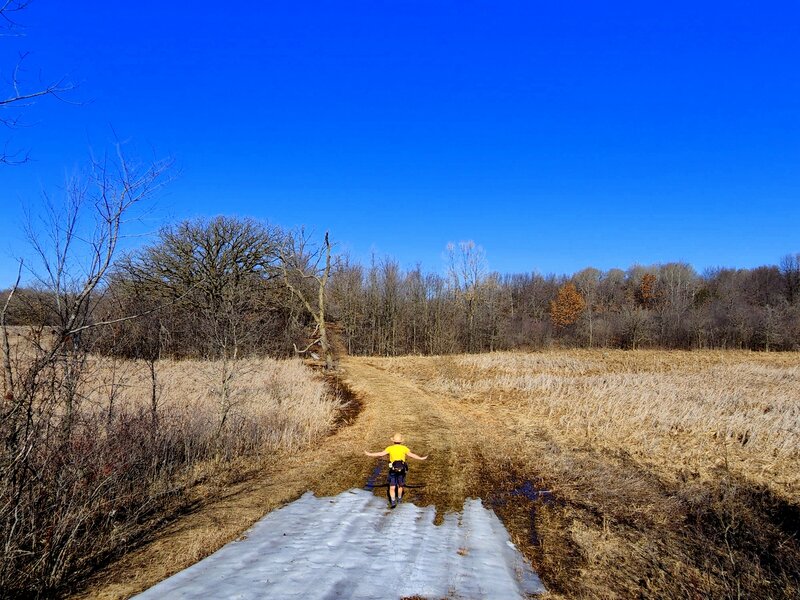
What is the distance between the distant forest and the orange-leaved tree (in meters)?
0.16

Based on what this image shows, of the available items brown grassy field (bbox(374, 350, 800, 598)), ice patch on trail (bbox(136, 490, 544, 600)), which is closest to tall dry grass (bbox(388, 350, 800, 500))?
brown grassy field (bbox(374, 350, 800, 598))

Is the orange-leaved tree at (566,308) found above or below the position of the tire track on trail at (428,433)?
above

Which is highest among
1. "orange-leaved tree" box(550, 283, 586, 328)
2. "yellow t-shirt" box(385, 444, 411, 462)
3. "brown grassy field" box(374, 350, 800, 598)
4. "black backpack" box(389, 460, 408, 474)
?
"orange-leaved tree" box(550, 283, 586, 328)

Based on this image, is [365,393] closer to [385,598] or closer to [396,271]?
[385,598]

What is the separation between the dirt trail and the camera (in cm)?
473

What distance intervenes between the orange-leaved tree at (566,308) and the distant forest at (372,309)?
0.53 feet

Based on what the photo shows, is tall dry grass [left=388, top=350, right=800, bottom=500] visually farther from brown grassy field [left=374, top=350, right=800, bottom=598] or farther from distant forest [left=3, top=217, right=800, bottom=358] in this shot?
distant forest [left=3, top=217, right=800, bottom=358]

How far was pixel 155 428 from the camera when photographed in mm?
7852

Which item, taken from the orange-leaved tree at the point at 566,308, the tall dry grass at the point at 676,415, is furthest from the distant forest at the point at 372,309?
the tall dry grass at the point at 676,415

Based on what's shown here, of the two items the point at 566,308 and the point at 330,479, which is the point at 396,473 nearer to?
the point at 330,479

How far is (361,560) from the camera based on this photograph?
5090 millimetres

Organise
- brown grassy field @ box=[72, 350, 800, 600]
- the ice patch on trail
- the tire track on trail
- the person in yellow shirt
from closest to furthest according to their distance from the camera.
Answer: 1. the ice patch on trail
2. brown grassy field @ box=[72, 350, 800, 600]
3. the person in yellow shirt
4. the tire track on trail

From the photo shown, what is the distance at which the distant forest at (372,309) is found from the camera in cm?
1070

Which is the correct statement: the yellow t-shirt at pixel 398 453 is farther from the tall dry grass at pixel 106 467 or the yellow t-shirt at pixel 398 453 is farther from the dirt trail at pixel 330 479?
the tall dry grass at pixel 106 467
